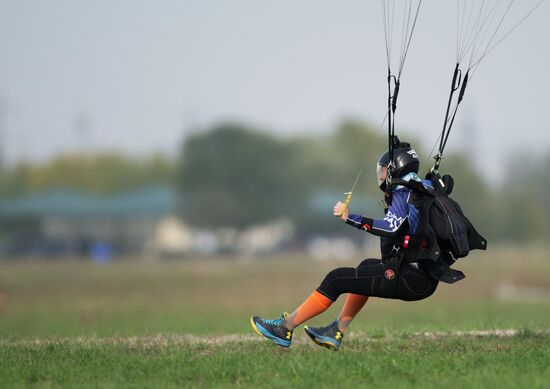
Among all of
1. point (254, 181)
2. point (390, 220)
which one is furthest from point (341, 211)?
point (254, 181)

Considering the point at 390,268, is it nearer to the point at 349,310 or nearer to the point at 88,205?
the point at 349,310

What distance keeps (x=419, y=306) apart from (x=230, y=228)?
82.2 meters

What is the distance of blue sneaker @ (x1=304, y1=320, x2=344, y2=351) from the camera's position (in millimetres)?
10805

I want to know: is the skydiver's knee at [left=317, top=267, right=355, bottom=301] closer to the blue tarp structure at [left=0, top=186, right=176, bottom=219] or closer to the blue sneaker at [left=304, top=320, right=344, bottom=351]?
the blue sneaker at [left=304, top=320, right=344, bottom=351]

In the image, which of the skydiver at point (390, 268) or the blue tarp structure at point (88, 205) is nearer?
the skydiver at point (390, 268)

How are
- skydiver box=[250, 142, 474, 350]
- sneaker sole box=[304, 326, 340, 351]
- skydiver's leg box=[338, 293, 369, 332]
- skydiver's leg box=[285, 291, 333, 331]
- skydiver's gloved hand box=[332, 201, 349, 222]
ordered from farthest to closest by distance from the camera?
skydiver's leg box=[338, 293, 369, 332] < sneaker sole box=[304, 326, 340, 351] < skydiver's leg box=[285, 291, 333, 331] < skydiver box=[250, 142, 474, 350] < skydiver's gloved hand box=[332, 201, 349, 222]

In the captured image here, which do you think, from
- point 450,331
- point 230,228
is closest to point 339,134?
point 230,228

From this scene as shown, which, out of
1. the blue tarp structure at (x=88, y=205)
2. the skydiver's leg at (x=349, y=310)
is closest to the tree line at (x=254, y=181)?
the blue tarp structure at (x=88, y=205)

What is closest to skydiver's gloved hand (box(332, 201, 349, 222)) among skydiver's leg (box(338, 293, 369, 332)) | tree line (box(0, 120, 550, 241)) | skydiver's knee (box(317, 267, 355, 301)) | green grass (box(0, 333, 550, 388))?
skydiver's knee (box(317, 267, 355, 301))

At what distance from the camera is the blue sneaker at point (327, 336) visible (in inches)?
425

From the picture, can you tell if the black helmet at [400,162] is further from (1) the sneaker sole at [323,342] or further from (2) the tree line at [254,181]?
(2) the tree line at [254,181]

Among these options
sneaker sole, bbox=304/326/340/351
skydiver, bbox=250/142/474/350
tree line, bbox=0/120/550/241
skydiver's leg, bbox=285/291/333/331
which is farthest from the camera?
A: tree line, bbox=0/120/550/241

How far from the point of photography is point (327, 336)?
10875mm

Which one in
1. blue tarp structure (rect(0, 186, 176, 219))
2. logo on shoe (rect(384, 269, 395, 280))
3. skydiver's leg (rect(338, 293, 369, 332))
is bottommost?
blue tarp structure (rect(0, 186, 176, 219))
